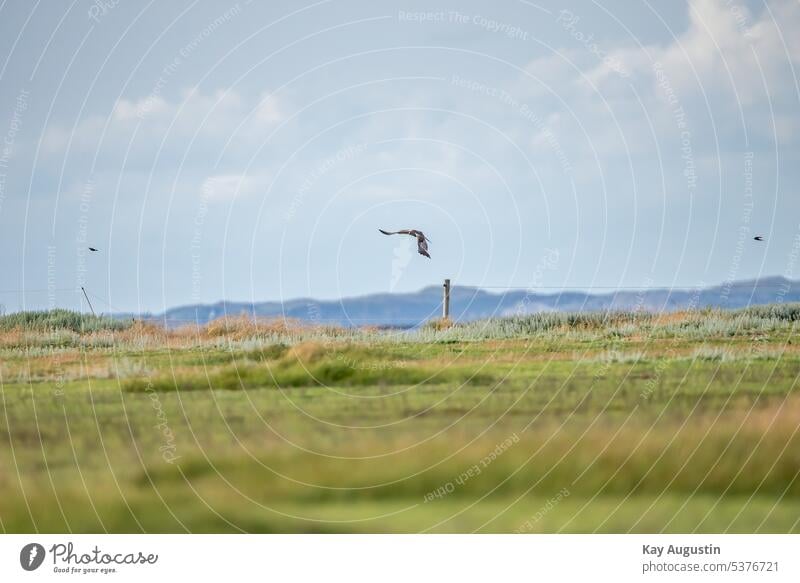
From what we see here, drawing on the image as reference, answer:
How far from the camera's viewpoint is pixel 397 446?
37.9ft

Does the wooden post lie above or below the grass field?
above

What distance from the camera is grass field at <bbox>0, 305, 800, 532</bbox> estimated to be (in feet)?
35.5

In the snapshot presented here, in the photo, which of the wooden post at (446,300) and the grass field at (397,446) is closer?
the grass field at (397,446)

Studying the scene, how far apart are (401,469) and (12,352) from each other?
357 inches

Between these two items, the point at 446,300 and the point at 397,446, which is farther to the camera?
the point at 446,300

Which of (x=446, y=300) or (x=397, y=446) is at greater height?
(x=446, y=300)

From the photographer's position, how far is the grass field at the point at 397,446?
35.5ft

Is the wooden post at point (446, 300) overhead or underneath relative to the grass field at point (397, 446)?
overhead

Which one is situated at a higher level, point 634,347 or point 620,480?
point 634,347

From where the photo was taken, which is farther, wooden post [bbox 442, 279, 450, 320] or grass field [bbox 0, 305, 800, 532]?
wooden post [bbox 442, 279, 450, 320]

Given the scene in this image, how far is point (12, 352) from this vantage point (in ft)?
58.0

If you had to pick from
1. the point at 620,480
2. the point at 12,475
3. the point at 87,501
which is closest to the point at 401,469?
the point at 620,480
